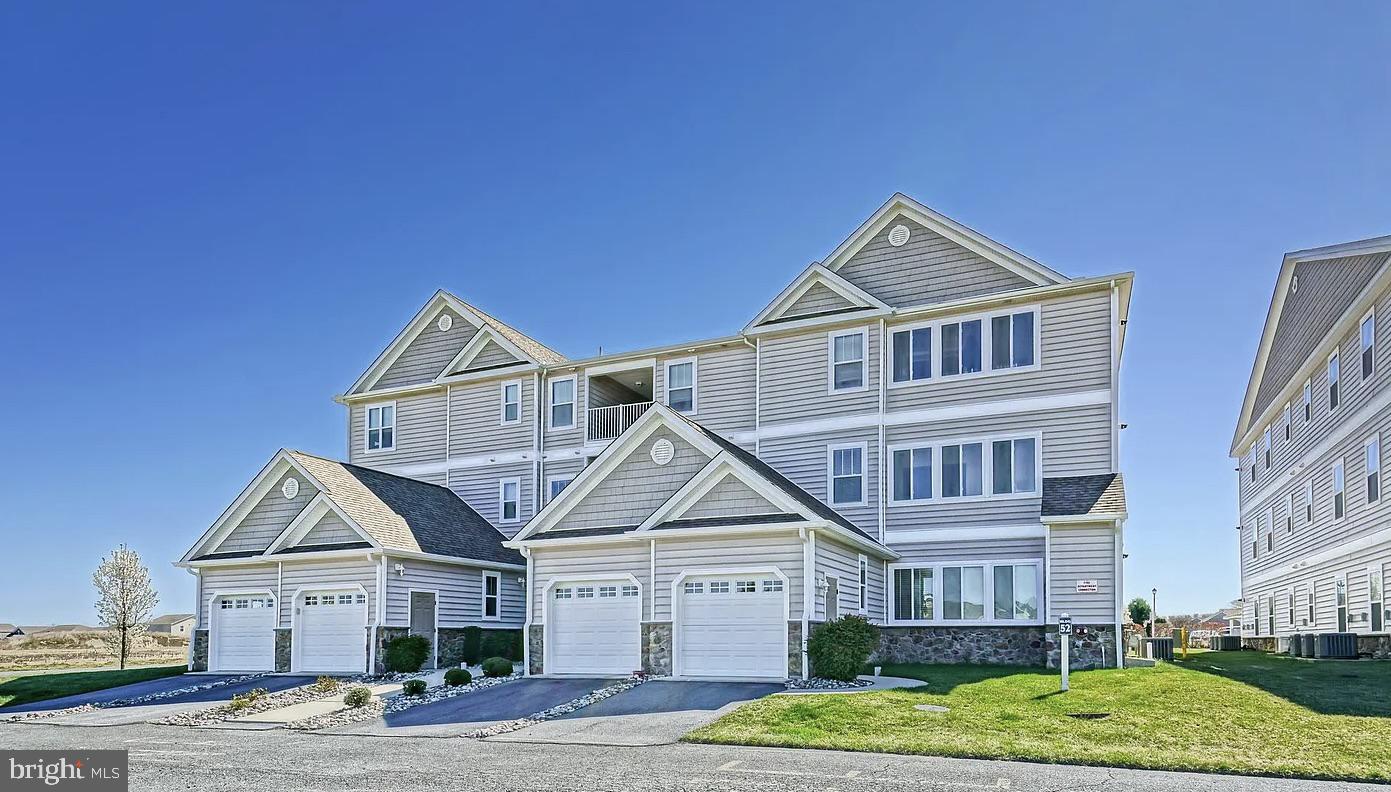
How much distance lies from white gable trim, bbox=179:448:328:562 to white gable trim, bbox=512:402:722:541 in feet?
26.2

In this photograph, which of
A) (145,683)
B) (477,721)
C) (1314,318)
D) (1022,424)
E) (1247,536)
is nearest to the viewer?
(477,721)

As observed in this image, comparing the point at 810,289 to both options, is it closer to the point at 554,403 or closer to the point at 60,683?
the point at 554,403

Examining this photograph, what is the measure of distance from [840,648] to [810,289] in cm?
1055

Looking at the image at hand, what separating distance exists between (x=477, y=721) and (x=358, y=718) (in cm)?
262

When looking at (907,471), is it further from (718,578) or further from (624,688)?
(624,688)

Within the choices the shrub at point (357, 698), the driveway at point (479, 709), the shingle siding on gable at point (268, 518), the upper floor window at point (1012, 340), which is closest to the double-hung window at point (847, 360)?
the upper floor window at point (1012, 340)

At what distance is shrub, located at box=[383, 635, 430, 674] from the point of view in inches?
1032

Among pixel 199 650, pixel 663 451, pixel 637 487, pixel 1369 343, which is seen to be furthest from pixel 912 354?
pixel 199 650

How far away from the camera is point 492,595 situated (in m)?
30.8

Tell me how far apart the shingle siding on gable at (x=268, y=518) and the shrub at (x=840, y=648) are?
14.5 meters

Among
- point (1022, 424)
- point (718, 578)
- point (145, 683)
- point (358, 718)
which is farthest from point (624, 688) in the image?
point (145, 683)

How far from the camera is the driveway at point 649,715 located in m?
16.3

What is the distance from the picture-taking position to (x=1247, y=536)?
42469 millimetres
